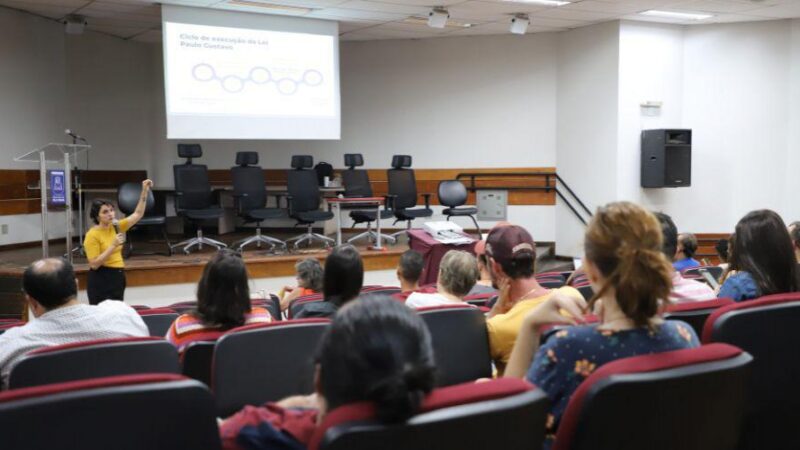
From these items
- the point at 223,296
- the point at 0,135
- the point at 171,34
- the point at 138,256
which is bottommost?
the point at 138,256

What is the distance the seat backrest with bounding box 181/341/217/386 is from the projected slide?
6.18 metres

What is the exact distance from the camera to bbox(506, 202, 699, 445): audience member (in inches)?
54.9

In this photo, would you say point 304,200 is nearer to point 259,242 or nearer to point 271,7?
point 259,242

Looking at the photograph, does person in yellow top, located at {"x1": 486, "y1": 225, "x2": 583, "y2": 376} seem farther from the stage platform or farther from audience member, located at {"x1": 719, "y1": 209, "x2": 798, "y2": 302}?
the stage platform

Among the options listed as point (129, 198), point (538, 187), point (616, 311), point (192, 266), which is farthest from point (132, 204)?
point (616, 311)

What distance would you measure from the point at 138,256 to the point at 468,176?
4.81 metres

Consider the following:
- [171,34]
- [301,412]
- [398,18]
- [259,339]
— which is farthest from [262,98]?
[301,412]

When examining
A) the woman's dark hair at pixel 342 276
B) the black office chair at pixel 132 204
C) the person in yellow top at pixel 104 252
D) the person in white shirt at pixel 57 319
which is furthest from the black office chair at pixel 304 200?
the person in white shirt at pixel 57 319

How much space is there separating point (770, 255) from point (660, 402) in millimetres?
1331

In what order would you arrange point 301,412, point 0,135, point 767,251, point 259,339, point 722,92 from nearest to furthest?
point 301,412 < point 259,339 < point 767,251 < point 0,135 < point 722,92

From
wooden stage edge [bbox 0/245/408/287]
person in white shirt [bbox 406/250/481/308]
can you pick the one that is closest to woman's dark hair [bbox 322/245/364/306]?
person in white shirt [bbox 406/250/481/308]

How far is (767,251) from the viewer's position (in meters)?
2.30

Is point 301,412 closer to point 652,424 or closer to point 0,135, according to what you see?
point 652,424

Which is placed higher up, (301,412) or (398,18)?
(398,18)
